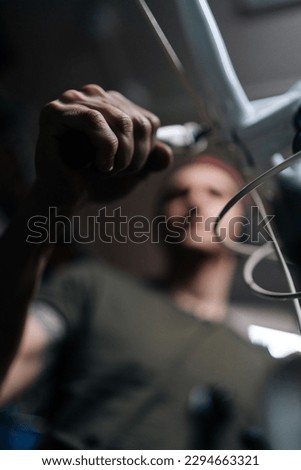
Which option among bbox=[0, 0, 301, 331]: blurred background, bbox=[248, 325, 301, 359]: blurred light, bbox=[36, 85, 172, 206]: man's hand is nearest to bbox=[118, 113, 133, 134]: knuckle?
bbox=[36, 85, 172, 206]: man's hand

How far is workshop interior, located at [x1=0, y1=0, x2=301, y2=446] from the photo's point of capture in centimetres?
51

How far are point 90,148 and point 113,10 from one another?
0.95ft

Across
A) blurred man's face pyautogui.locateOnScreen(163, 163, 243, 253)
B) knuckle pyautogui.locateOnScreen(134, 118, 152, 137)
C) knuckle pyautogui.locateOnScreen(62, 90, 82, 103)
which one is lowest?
blurred man's face pyautogui.locateOnScreen(163, 163, 243, 253)

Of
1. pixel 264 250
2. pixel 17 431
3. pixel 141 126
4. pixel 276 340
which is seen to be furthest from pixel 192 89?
pixel 17 431

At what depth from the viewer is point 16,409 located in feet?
2.17

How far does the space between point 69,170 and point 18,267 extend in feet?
0.40

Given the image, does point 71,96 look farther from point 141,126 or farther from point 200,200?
point 200,200

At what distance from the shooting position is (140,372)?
0.75 meters

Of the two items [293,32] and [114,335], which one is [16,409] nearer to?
[114,335]

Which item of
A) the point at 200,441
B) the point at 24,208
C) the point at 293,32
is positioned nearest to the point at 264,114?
the point at 293,32

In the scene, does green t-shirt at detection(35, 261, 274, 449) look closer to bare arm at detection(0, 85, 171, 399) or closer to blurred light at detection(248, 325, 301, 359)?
blurred light at detection(248, 325, 301, 359)

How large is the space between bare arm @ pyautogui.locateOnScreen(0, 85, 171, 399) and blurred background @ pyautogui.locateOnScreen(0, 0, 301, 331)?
0.13ft

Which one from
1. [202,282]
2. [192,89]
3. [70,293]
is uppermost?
[192,89]
